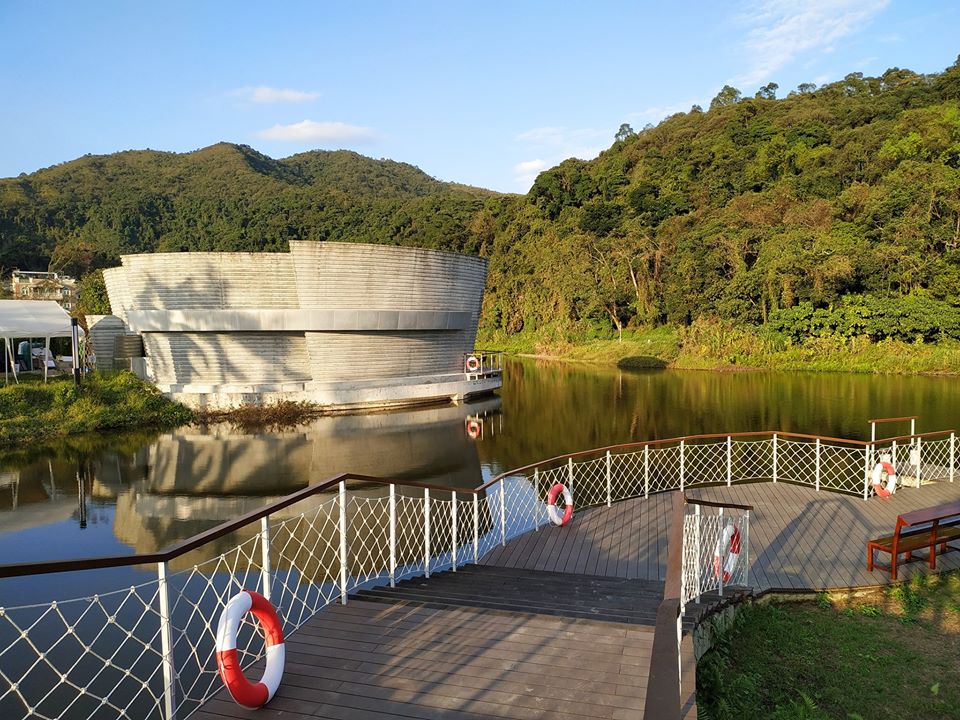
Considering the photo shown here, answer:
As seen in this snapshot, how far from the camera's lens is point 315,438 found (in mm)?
17062

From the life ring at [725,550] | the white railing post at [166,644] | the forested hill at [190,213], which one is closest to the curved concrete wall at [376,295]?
the life ring at [725,550]

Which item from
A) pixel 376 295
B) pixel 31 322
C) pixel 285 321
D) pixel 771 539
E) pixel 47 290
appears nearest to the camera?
pixel 771 539

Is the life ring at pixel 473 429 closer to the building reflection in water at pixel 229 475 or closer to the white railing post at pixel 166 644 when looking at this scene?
the building reflection in water at pixel 229 475

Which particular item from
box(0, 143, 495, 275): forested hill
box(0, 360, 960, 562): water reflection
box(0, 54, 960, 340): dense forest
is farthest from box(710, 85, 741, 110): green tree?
box(0, 360, 960, 562): water reflection

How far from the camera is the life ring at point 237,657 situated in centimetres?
296

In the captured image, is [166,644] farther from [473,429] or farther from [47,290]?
[47,290]

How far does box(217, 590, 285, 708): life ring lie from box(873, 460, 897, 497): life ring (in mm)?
8970

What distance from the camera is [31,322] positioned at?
65.3 feet

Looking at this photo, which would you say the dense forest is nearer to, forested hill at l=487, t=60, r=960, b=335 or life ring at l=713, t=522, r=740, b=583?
forested hill at l=487, t=60, r=960, b=335

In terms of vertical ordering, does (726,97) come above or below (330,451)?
above

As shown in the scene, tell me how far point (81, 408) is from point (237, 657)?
18.8 m

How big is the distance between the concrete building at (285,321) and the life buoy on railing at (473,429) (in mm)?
3961

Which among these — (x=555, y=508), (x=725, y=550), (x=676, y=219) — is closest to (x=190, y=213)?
(x=676, y=219)

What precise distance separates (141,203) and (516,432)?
234 feet
